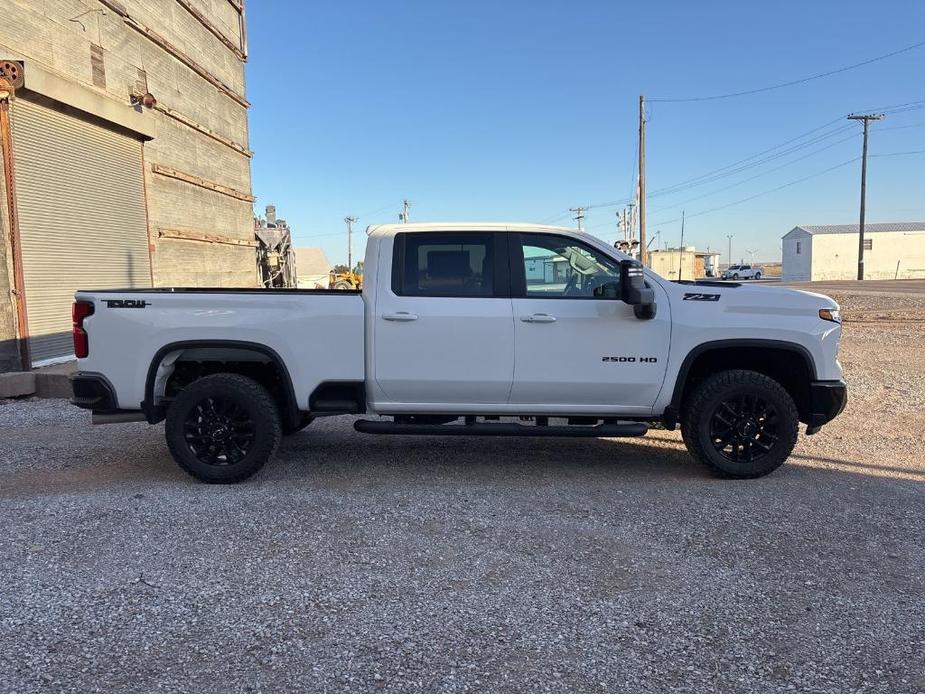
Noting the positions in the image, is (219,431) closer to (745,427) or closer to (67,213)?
(745,427)

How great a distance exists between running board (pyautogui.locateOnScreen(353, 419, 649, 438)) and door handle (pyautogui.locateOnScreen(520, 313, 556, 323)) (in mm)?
861

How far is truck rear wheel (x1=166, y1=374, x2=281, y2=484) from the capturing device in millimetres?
5301

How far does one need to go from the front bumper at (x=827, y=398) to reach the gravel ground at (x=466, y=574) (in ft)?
1.87

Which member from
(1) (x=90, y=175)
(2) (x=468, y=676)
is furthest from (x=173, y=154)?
(2) (x=468, y=676)

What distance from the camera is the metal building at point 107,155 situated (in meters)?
9.84

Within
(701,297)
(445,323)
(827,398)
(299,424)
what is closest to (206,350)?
(299,424)

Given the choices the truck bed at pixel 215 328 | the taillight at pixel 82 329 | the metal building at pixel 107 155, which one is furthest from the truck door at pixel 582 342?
the metal building at pixel 107 155

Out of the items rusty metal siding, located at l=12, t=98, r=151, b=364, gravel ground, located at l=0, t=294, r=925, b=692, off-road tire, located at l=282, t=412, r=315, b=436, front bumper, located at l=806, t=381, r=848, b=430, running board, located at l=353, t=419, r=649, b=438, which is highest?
rusty metal siding, located at l=12, t=98, r=151, b=364

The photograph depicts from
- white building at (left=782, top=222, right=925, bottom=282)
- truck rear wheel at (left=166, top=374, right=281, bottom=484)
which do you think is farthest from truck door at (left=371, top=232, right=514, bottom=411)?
white building at (left=782, top=222, right=925, bottom=282)

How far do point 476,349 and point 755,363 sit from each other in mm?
2314

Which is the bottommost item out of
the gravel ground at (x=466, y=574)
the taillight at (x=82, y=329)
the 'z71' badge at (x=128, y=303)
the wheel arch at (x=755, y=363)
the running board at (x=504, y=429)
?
the gravel ground at (x=466, y=574)

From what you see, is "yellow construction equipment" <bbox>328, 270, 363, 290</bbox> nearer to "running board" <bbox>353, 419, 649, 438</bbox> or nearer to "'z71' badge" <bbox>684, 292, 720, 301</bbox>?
"running board" <bbox>353, 419, 649, 438</bbox>

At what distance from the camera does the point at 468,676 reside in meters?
2.83

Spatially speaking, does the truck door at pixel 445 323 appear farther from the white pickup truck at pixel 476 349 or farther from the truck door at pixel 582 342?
the truck door at pixel 582 342
